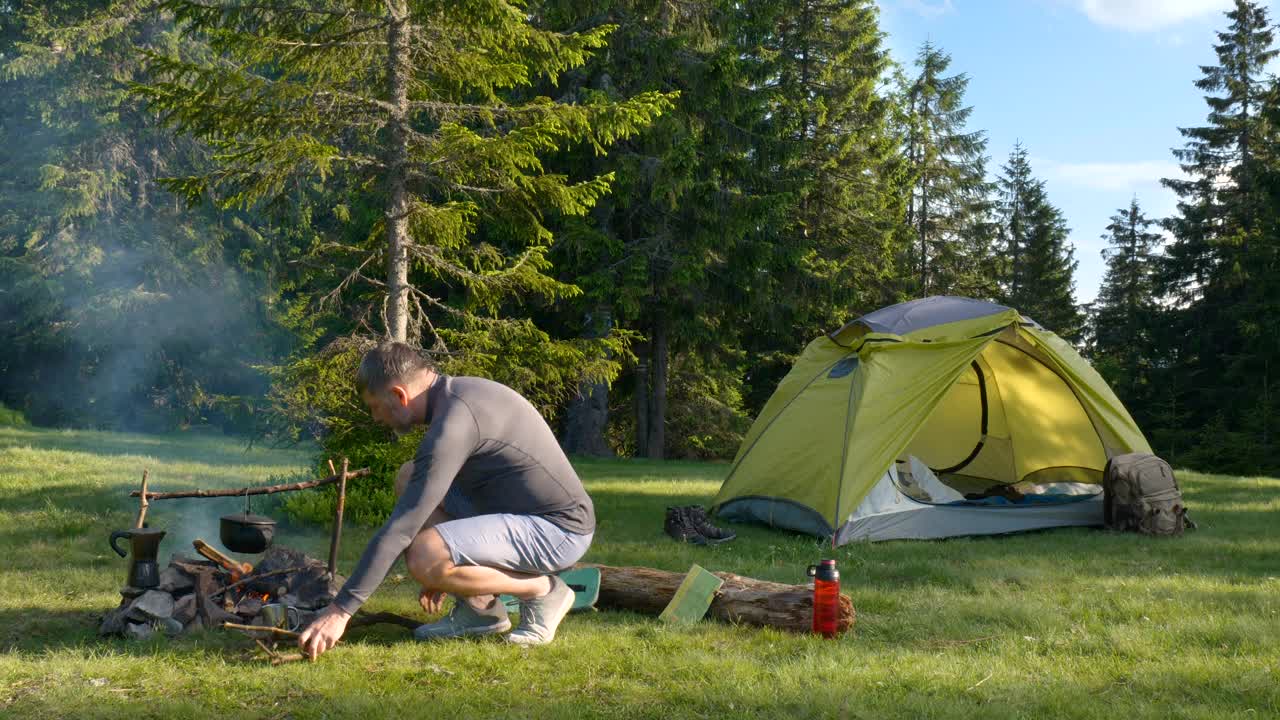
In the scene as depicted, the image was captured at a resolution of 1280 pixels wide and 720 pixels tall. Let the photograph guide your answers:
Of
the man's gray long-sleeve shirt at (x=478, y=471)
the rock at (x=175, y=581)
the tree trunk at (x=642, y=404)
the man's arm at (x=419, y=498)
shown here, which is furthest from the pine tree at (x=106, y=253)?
the man's arm at (x=419, y=498)

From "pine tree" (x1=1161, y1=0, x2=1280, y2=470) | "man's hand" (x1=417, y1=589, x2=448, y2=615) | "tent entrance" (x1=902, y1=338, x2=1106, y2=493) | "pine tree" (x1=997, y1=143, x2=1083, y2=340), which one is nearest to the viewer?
"man's hand" (x1=417, y1=589, x2=448, y2=615)

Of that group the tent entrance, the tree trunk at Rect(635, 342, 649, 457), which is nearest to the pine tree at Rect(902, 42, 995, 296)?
the tree trunk at Rect(635, 342, 649, 457)

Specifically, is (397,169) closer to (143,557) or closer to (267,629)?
(143,557)

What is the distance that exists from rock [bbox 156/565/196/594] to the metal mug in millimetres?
524

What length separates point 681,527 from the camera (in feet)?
24.4

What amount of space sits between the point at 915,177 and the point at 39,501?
1969 centimetres

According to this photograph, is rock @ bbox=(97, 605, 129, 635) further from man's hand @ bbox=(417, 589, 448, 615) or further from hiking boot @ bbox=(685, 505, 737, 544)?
hiking boot @ bbox=(685, 505, 737, 544)

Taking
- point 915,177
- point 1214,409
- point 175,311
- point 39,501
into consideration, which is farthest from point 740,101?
point 1214,409

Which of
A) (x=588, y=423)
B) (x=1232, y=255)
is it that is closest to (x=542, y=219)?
(x=588, y=423)

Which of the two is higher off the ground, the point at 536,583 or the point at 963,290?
the point at 963,290

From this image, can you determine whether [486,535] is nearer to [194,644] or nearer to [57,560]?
[194,644]

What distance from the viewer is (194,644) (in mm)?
4168

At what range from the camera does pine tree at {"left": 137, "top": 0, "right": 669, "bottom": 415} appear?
700 centimetres

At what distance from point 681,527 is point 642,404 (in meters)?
10.7
